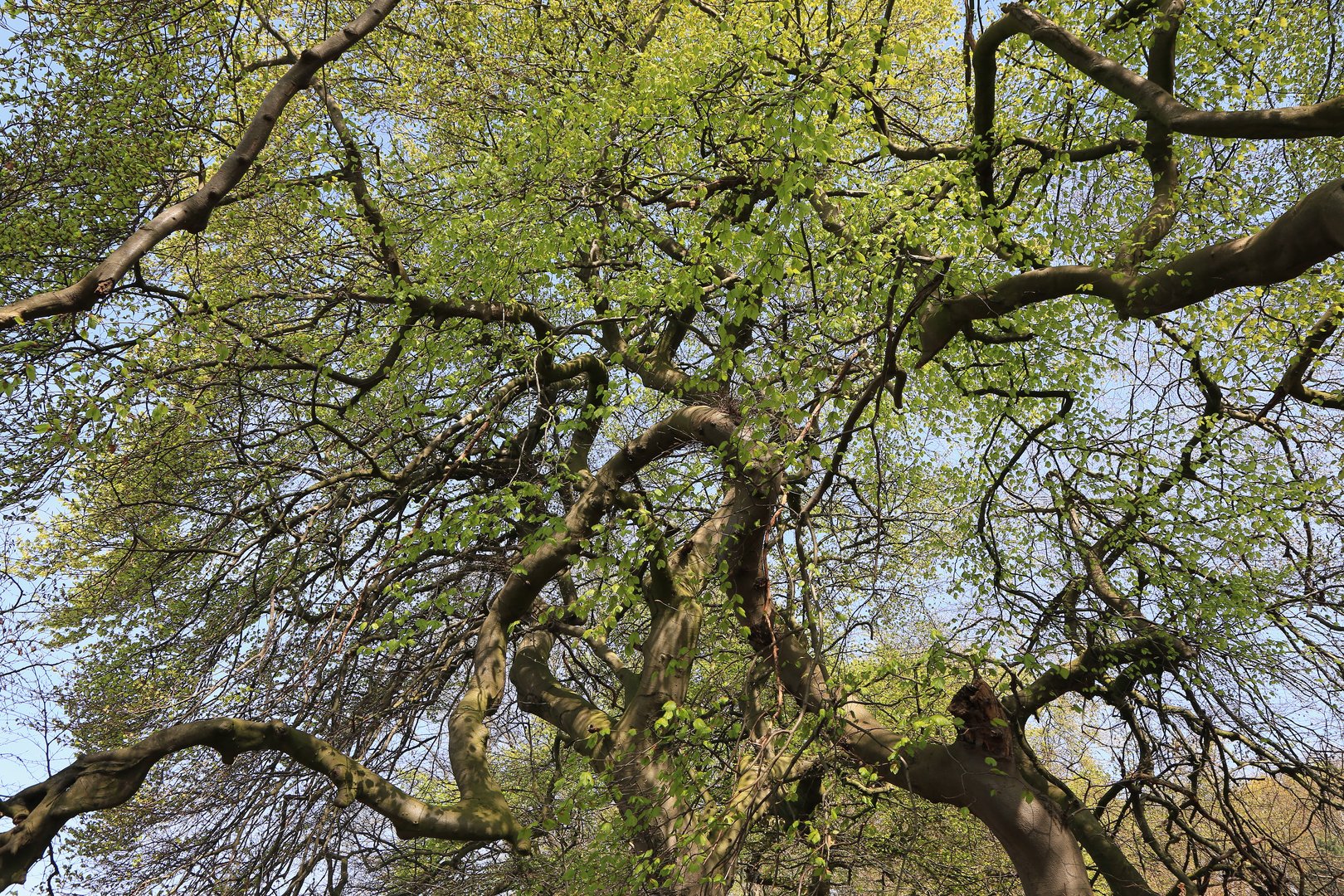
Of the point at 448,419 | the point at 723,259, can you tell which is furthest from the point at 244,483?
the point at 723,259

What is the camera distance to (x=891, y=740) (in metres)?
6.66

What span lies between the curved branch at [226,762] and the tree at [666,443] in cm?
2

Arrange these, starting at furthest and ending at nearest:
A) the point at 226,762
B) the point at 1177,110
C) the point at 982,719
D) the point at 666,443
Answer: the point at 666,443, the point at 982,719, the point at 1177,110, the point at 226,762

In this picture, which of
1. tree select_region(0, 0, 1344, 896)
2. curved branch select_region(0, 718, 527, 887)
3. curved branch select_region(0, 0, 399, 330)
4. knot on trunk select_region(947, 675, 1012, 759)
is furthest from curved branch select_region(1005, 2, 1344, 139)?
curved branch select_region(0, 718, 527, 887)

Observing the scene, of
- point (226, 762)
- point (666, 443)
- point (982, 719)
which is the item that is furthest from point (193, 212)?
point (982, 719)

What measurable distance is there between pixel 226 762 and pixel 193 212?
2997 millimetres

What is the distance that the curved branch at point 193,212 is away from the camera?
9.71 feet

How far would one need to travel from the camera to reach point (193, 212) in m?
3.52

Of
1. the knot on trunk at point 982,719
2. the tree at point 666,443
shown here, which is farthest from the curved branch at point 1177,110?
the knot on trunk at point 982,719

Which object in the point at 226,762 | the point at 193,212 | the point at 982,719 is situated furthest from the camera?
the point at 982,719

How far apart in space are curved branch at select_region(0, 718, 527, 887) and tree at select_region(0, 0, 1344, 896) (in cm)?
2

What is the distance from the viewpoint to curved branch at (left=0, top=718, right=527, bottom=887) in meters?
4.00

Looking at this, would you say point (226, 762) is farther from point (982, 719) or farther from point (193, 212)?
point (982, 719)

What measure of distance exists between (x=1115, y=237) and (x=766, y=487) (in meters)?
4.77
